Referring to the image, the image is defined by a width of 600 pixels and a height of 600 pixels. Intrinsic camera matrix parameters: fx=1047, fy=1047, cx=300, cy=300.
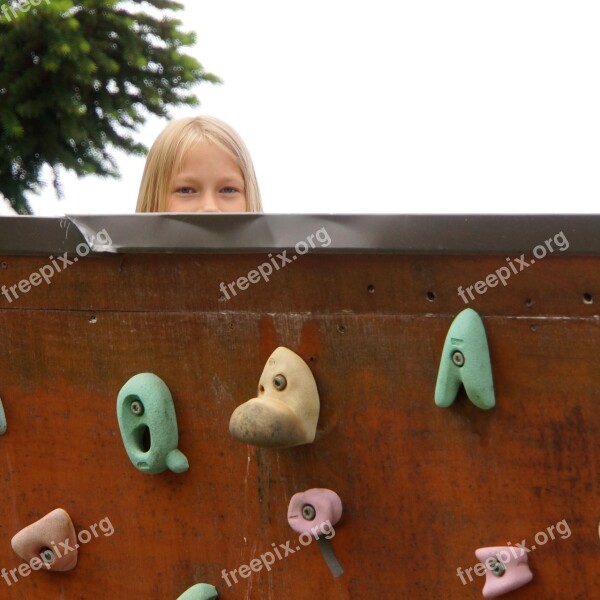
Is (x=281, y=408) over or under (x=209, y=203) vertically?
under

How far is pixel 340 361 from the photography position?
1471 mm

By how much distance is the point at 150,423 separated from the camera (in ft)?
5.17

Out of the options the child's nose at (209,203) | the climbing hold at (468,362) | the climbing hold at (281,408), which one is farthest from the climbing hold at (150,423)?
the child's nose at (209,203)

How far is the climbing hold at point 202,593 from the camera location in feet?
5.23

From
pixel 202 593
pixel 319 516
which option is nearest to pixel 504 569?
pixel 319 516

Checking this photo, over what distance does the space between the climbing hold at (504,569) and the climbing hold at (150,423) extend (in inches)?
18.8

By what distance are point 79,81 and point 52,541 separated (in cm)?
313

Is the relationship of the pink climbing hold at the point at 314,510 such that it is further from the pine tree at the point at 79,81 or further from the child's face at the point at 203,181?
the pine tree at the point at 79,81

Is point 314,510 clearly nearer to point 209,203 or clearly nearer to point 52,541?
point 52,541

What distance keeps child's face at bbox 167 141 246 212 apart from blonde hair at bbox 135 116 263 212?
1 centimetres

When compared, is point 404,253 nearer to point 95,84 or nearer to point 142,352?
point 142,352

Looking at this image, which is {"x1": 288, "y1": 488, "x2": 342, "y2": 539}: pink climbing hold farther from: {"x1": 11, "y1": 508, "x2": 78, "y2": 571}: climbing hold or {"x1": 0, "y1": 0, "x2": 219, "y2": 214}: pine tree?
{"x1": 0, "y1": 0, "x2": 219, "y2": 214}: pine tree

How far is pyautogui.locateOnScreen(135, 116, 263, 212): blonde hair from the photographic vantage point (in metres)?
2.12

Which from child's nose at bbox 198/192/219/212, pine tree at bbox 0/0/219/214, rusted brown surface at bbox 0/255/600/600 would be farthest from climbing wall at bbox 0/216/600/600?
pine tree at bbox 0/0/219/214
